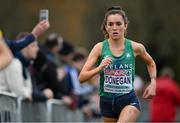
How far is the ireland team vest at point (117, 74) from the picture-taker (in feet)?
46.5

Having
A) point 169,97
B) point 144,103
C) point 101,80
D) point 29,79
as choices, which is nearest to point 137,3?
point 144,103

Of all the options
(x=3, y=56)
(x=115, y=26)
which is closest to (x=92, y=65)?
(x=115, y=26)

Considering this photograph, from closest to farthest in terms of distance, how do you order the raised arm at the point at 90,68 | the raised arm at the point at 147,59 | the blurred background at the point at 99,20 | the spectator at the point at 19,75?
the raised arm at the point at 90,68 < the raised arm at the point at 147,59 < the spectator at the point at 19,75 < the blurred background at the point at 99,20

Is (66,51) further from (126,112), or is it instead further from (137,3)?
(137,3)

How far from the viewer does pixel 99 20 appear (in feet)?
177

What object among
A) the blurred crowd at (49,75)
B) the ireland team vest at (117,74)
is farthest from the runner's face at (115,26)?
the blurred crowd at (49,75)

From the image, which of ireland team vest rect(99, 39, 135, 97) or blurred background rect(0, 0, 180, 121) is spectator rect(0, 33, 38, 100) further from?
blurred background rect(0, 0, 180, 121)

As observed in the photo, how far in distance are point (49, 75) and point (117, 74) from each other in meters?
5.46

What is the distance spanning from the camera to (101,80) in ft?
47.0

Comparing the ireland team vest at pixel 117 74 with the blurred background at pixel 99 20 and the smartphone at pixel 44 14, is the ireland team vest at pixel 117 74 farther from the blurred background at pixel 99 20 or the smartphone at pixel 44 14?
the blurred background at pixel 99 20

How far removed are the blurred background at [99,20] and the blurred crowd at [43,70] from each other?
28414 millimetres

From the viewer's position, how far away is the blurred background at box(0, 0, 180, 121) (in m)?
54.2

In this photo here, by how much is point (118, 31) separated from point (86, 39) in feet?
136

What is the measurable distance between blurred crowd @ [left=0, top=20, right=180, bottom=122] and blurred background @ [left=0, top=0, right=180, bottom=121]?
26.9m
